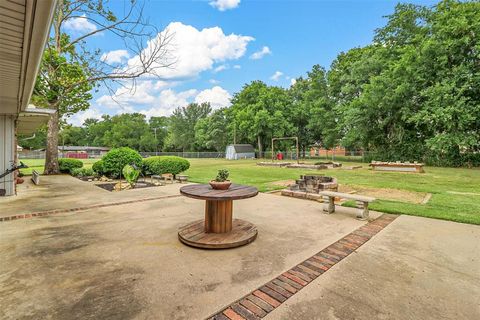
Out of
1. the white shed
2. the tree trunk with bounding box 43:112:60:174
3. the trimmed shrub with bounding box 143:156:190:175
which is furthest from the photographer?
the white shed

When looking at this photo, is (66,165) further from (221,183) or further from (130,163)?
(221,183)

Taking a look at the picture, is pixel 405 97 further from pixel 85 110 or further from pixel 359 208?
pixel 85 110

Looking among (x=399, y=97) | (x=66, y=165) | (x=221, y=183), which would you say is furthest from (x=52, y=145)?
(x=399, y=97)

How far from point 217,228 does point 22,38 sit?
10.2 ft

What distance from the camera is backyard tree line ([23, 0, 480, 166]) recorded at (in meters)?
15.2

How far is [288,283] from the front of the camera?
93.1 inches

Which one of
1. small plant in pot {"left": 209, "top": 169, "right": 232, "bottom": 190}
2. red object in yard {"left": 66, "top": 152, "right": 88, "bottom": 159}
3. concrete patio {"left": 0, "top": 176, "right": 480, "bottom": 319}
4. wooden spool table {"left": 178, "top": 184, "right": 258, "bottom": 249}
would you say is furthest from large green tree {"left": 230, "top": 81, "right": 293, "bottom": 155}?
red object in yard {"left": 66, "top": 152, "right": 88, "bottom": 159}

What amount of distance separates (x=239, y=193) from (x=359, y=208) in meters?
2.77

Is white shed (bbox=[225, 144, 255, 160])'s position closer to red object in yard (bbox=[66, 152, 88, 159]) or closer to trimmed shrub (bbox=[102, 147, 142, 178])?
trimmed shrub (bbox=[102, 147, 142, 178])

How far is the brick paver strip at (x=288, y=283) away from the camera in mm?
1929

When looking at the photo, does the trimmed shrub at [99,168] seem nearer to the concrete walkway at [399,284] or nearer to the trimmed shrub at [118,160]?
the trimmed shrub at [118,160]

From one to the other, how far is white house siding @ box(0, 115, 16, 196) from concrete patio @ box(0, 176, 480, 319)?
139 inches

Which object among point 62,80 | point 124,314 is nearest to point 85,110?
point 62,80

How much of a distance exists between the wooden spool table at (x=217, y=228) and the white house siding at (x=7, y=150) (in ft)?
21.7
